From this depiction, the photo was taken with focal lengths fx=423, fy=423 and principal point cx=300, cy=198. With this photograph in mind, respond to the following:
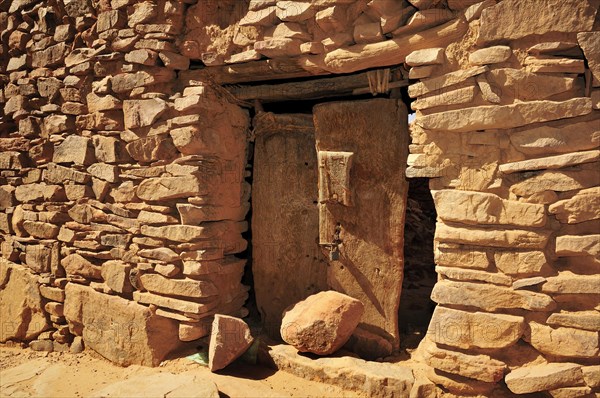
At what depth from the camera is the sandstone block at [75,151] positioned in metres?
3.52

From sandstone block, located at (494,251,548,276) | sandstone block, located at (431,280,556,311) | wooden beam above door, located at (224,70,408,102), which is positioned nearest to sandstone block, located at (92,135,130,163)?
wooden beam above door, located at (224,70,408,102)

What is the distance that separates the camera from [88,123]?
357cm

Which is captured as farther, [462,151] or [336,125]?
[336,125]

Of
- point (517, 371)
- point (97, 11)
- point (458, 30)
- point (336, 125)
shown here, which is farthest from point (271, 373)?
Result: point (97, 11)

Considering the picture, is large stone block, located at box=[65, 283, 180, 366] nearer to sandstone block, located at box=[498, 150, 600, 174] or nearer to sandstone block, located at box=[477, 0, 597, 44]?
sandstone block, located at box=[498, 150, 600, 174]

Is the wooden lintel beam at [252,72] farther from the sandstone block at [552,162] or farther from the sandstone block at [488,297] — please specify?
the sandstone block at [488,297]

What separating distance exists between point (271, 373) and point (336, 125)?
182cm

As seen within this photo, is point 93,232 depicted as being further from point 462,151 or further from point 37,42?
point 462,151

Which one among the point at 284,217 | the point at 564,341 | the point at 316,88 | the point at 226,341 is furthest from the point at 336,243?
the point at 564,341

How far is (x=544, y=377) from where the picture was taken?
7.06ft

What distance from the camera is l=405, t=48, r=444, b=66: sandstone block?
2355 mm

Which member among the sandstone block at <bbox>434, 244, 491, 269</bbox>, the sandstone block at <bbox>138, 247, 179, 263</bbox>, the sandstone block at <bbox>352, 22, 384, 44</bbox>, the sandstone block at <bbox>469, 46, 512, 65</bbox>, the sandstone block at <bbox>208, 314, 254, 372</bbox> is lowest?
the sandstone block at <bbox>208, 314, 254, 372</bbox>

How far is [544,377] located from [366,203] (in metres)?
1.44

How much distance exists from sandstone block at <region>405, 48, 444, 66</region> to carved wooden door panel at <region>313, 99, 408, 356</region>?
48 centimetres
